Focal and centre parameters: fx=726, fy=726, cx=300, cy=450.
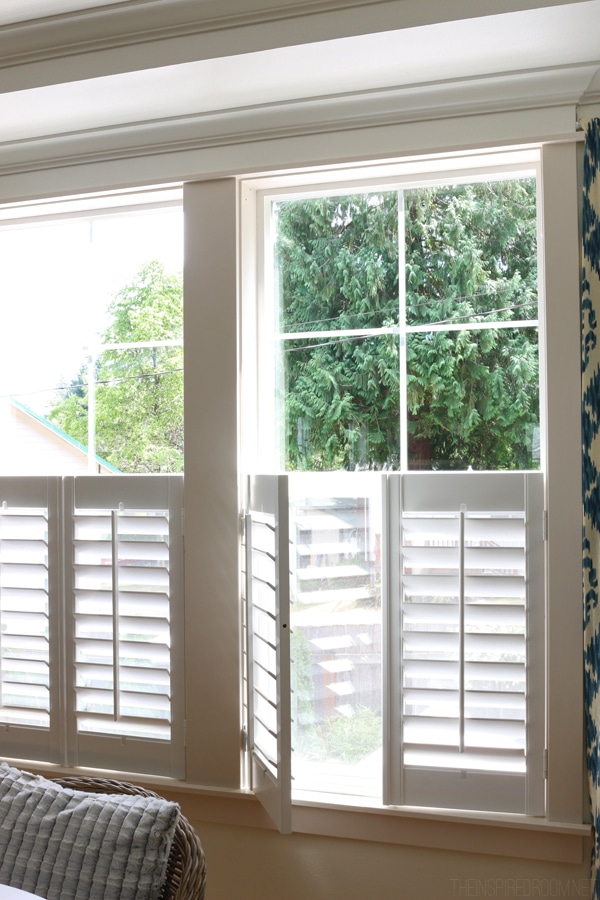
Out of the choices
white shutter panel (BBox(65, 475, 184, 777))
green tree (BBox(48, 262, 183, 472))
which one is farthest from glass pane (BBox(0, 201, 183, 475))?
white shutter panel (BBox(65, 475, 184, 777))

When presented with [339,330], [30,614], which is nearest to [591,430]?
[339,330]

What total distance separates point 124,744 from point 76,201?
1.61 metres

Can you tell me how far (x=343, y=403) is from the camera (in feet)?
6.64

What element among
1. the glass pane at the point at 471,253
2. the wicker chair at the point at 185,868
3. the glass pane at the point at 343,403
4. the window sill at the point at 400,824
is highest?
the glass pane at the point at 471,253

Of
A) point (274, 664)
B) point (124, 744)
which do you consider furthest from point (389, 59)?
point (124, 744)

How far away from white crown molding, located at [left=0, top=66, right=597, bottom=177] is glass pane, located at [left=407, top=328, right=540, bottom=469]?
21.9 inches

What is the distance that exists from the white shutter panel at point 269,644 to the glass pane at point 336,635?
0.14 metres

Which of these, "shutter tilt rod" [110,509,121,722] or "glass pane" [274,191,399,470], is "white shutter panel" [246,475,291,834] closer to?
"glass pane" [274,191,399,470]

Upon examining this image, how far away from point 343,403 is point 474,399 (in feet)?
1.17

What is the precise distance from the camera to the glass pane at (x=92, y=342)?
2.19 metres

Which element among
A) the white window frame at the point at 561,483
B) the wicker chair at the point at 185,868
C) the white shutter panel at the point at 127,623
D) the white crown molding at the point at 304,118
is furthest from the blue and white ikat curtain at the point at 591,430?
the white shutter panel at the point at 127,623

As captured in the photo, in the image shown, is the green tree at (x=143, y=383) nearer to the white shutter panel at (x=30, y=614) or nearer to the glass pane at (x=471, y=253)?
the white shutter panel at (x=30, y=614)

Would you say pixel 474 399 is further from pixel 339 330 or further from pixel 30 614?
pixel 30 614

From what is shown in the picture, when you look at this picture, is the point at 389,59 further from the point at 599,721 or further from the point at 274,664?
the point at 599,721
